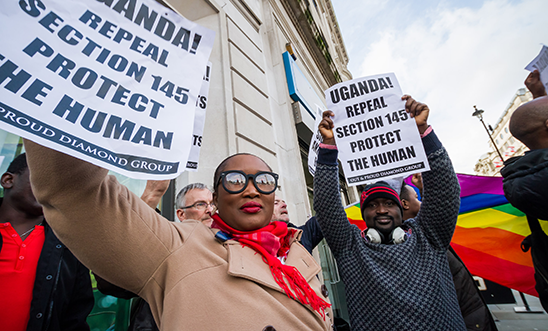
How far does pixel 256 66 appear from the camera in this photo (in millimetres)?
5051

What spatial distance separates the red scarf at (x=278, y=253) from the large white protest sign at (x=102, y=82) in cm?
44

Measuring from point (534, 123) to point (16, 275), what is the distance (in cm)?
341

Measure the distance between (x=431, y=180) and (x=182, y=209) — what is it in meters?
2.01

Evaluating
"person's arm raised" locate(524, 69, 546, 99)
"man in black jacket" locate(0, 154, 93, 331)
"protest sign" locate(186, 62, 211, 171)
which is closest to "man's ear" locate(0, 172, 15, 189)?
"man in black jacket" locate(0, 154, 93, 331)

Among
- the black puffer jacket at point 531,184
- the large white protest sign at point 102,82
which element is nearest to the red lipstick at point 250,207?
the large white protest sign at point 102,82

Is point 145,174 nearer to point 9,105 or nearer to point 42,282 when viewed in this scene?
point 9,105

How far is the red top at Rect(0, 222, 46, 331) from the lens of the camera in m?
1.26

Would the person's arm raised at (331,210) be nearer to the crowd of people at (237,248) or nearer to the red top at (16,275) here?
the crowd of people at (237,248)

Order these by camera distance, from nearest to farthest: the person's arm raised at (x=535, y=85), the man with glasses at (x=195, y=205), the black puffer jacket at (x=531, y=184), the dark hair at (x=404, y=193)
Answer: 1. the black puffer jacket at (x=531, y=184)
2. the person's arm raised at (x=535, y=85)
3. the man with glasses at (x=195, y=205)
4. the dark hair at (x=404, y=193)

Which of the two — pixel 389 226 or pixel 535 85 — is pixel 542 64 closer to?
pixel 535 85

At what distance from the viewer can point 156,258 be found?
3.11ft

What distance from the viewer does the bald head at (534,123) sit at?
6.31 ft

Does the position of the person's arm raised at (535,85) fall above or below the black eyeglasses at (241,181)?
above

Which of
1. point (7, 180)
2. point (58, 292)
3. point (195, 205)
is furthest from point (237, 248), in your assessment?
point (7, 180)
